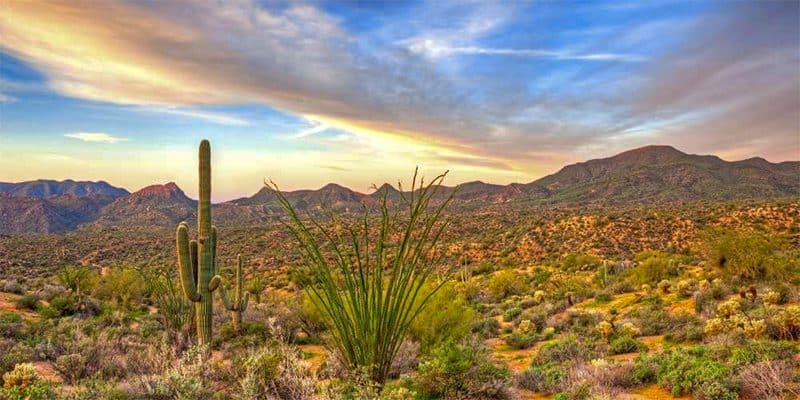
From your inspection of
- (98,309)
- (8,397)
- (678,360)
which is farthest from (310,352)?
(98,309)

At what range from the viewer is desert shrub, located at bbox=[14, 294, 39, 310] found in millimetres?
20125

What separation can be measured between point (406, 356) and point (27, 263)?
44.8m

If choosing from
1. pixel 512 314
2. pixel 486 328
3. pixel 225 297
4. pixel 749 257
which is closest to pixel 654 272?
pixel 749 257

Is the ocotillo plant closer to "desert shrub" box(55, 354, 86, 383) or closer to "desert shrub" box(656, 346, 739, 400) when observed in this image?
"desert shrub" box(55, 354, 86, 383)

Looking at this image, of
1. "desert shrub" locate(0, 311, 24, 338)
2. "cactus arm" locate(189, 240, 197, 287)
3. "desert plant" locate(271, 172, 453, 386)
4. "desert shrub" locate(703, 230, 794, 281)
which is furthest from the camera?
"desert shrub" locate(703, 230, 794, 281)

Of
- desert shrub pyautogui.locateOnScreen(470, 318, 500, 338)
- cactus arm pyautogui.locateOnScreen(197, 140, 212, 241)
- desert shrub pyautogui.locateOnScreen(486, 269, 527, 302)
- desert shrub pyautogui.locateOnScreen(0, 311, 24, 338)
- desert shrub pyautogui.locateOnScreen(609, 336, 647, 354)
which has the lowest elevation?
desert shrub pyautogui.locateOnScreen(486, 269, 527, 302)

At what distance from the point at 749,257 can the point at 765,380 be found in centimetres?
1475

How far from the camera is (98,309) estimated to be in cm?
2156

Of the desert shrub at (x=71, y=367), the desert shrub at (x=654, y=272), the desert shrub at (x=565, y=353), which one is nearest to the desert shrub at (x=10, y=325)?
the desert shrub at (x=71, y=367)

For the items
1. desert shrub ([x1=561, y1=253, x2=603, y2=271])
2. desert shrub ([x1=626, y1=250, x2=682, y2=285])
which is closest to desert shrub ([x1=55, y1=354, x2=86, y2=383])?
desert shrub ([x1=626, y1=250, x2=682, y2=285])

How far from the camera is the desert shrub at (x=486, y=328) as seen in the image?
17.0 metres

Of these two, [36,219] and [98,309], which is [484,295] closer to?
[98,309]

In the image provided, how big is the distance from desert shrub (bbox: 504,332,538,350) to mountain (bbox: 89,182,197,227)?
90.0 metres

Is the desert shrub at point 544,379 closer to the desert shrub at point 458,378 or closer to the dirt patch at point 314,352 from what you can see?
the desert shrub at point 458,378
